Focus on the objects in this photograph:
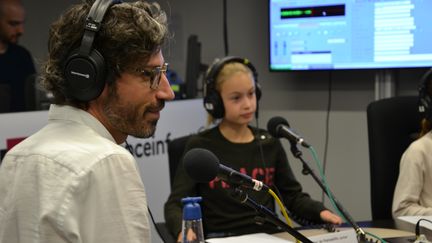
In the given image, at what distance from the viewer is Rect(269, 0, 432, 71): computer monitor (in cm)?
300

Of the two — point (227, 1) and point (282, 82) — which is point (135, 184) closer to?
point (282, 82)

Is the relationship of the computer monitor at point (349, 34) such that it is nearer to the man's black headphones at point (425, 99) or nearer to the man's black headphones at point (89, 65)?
the man's black headphones at point (425, 99)

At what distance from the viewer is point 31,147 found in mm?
1106

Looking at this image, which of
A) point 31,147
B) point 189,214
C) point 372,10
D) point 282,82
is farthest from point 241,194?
point 282,82

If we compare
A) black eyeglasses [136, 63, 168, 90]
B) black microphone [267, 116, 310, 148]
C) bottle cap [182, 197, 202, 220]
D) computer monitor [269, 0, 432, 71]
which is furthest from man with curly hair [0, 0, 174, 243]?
computer monitor [269, 0, 432, 71]

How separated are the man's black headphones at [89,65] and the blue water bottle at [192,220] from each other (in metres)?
0.37

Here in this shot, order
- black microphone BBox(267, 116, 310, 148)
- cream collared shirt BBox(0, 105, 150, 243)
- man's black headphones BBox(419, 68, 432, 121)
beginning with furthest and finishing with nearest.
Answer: man's black headphones BBox(419, 68, 432, 121)
black microphone BBox(267, 116, 310, 148)
cream collared shirt BBox(0, 105, 150, 243)

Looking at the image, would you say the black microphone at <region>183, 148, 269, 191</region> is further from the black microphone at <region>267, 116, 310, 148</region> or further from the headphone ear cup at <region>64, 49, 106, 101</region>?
the black microphone at <region>267, 116, 310, 148</region>

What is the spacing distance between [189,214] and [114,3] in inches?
19.5

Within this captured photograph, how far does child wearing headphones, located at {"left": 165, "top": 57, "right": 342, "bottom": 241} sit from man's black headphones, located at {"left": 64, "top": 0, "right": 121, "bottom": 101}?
41.6 inches

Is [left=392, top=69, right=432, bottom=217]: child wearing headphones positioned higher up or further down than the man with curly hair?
further down

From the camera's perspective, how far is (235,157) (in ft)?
7.70

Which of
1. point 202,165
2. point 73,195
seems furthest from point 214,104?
point 73,195

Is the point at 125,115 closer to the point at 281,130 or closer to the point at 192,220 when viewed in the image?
the point at 192,220
